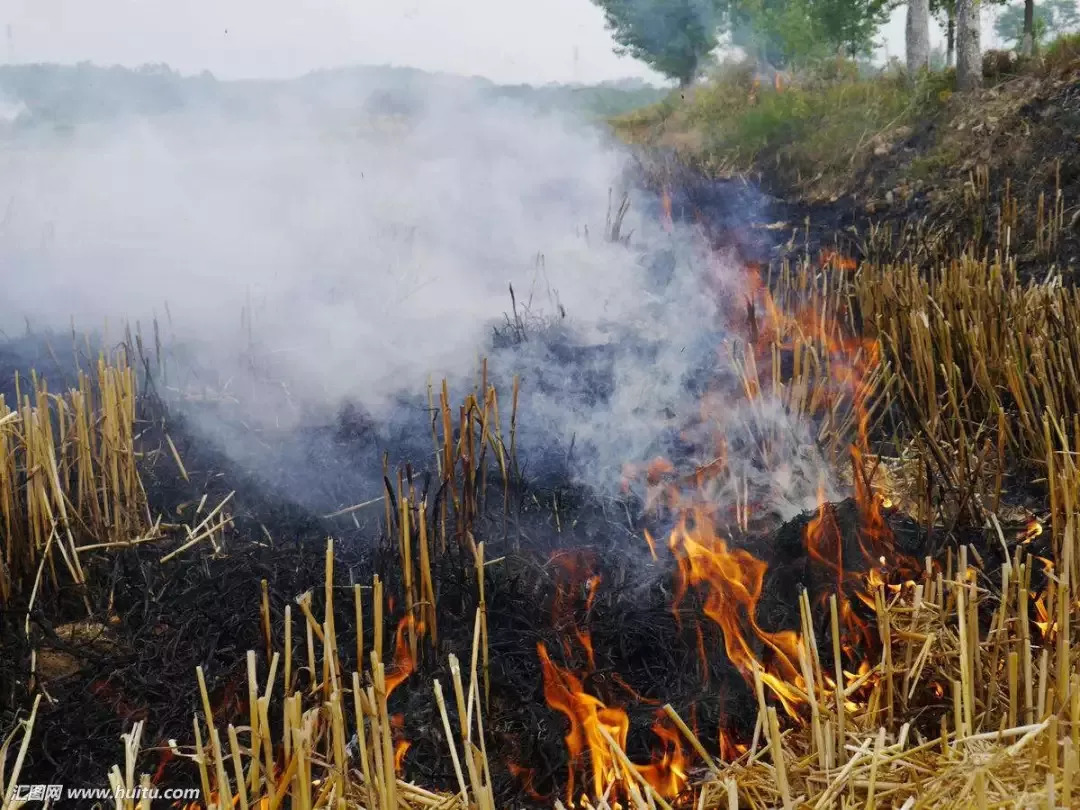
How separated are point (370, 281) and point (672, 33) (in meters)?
22.2

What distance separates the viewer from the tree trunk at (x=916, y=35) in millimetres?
12617

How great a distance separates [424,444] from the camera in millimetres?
4441

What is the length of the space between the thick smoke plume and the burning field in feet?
0.17

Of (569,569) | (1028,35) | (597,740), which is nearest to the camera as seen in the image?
(597,740)

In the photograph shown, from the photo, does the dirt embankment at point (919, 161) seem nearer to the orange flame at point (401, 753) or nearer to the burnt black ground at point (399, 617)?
the burnt black ground at point (399, 617)

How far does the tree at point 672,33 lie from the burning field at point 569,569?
74.5 feet

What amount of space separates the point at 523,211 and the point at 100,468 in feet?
21.0

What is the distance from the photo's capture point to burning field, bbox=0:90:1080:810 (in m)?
2.13

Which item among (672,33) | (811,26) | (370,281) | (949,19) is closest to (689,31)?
(672,33)

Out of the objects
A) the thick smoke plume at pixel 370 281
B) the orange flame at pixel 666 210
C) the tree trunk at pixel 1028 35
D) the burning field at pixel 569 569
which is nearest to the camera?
the burning field at pixel 569 569

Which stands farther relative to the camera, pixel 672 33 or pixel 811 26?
pixel 672 33

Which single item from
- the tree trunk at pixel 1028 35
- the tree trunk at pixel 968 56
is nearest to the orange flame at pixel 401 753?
the tree trunk at pixel 968 56

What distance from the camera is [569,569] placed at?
3422 millimetres

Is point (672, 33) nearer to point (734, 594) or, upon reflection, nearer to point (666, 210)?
point (666, 210)
